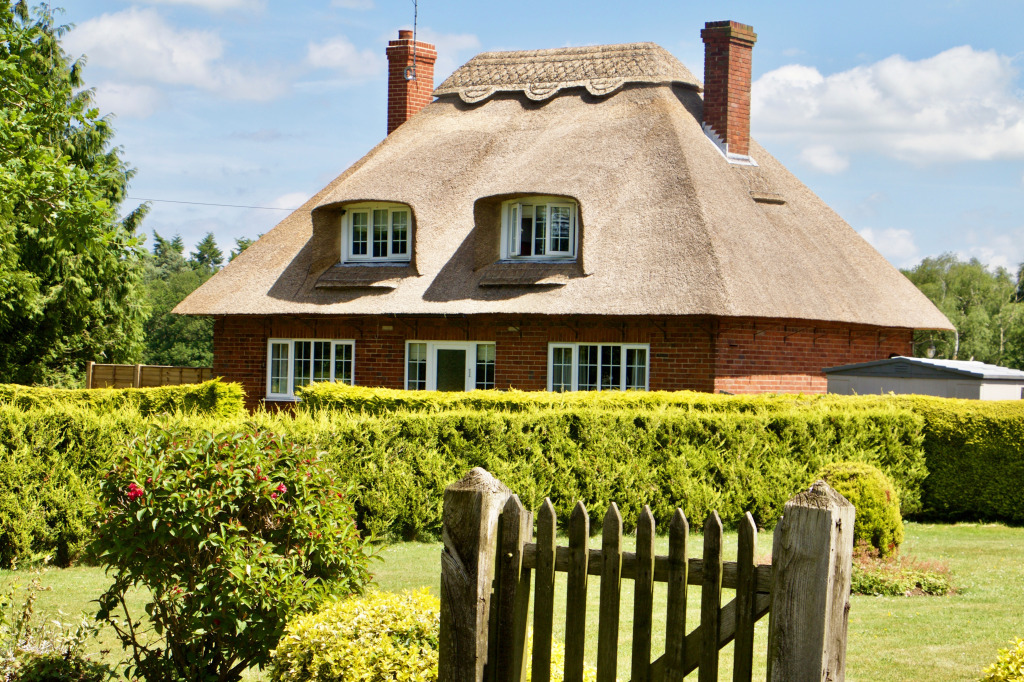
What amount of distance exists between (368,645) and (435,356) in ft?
52.7

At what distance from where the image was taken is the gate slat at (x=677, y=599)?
3.82m

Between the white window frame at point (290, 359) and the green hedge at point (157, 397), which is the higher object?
the white window frame at point (290, 359)

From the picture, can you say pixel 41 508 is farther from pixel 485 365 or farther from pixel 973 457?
pixel 973 457

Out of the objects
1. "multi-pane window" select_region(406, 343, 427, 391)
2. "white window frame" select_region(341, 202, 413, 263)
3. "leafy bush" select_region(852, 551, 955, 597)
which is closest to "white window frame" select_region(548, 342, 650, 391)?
"multi-pane window" select_region(406, 343, 427, 391)

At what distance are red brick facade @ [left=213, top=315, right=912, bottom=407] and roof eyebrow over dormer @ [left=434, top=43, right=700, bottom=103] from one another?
689cm

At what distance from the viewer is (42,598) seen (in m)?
8.99

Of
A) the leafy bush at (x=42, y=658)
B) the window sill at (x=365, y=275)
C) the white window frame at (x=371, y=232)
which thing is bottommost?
the leafy bush at (x=42, y=658)

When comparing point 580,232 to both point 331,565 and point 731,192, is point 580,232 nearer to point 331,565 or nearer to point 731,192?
point 731,192

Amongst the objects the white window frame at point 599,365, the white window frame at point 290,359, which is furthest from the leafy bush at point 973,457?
the white window frame at point 290,359

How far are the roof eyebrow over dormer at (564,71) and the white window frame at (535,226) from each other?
4314mm

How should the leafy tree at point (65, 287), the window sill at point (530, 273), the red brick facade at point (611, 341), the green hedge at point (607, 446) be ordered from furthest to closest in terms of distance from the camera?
the leafy tree at point (65, 287) < the window sill at point (530, 273) < the red brick facade at point (611, 341) < the green hedge at point (607, 446)

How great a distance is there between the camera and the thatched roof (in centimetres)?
1897

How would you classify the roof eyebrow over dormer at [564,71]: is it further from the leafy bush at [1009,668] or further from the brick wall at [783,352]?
the leafy bush at [1009,668]

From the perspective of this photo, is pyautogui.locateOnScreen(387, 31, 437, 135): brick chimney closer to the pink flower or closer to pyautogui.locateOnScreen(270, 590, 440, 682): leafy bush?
the pink flower
